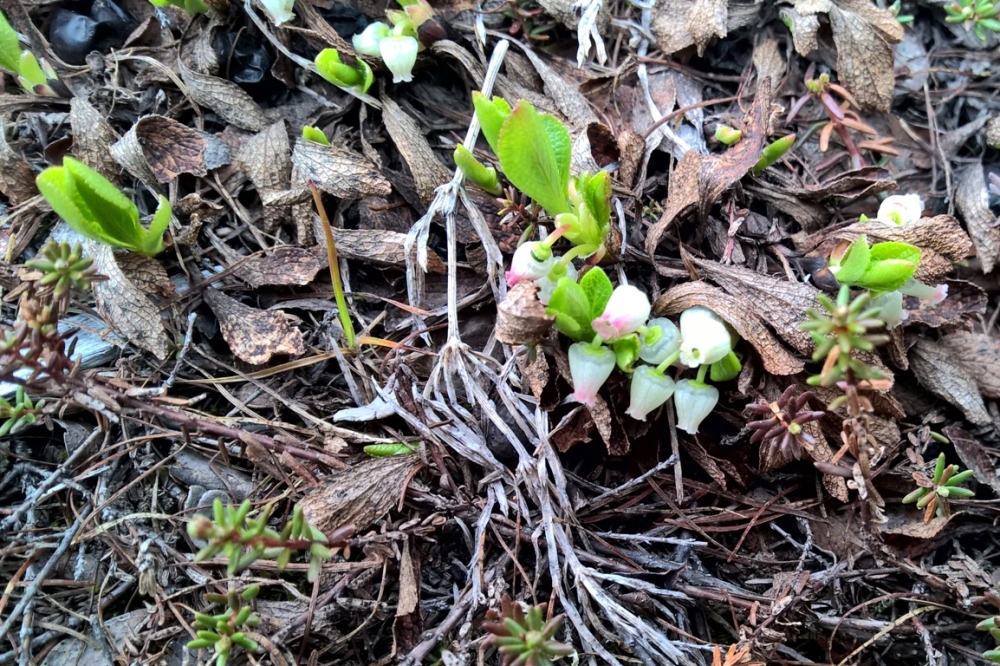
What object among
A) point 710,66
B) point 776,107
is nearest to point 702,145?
point 776,107

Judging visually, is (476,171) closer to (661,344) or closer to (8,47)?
(661,344)

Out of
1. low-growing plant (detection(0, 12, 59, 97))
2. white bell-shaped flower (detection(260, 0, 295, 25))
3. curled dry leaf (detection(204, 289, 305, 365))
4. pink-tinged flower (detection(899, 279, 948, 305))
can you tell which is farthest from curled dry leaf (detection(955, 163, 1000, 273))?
low-growing plant (detection(0, 12, 59, 97))

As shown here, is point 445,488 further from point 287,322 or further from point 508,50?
point 508,50

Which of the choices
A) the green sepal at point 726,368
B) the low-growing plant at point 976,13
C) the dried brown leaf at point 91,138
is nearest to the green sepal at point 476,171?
the green sepal at point 726,368

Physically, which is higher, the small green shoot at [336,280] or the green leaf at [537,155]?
the green leaf at [537,155]

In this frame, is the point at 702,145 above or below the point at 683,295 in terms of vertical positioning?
above

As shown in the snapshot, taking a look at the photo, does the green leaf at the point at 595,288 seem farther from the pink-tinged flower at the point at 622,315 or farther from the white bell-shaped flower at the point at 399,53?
the white bell-shaped flower at the point at 399,53
